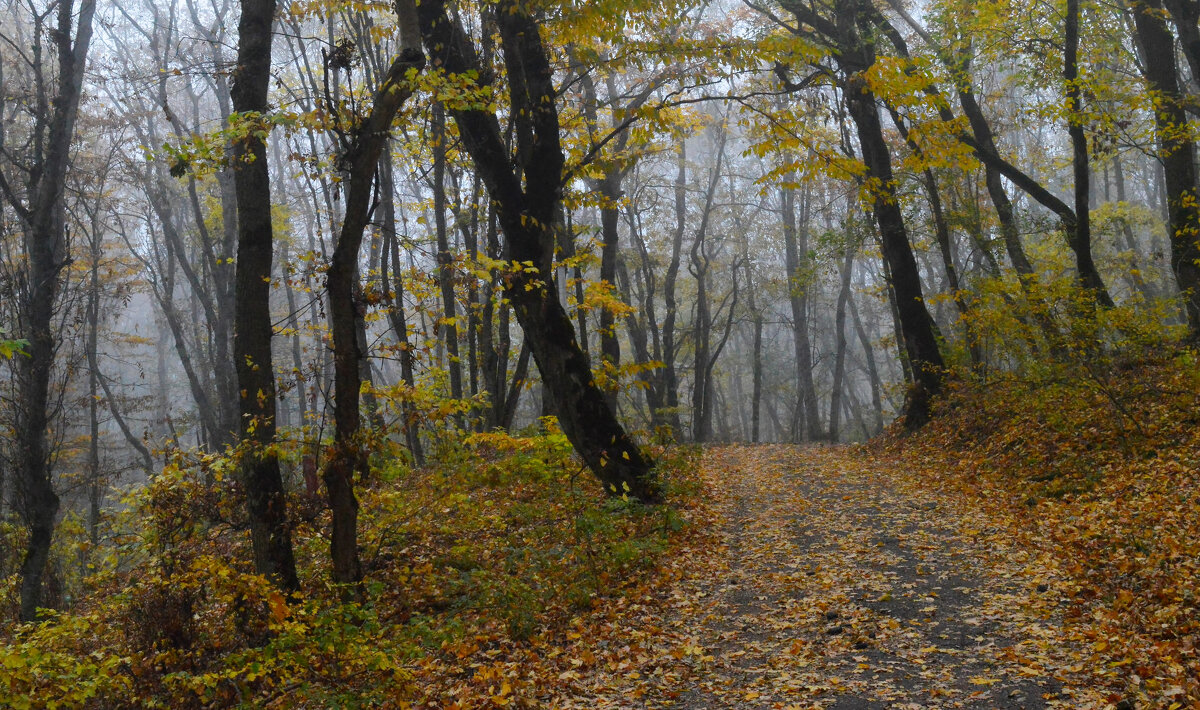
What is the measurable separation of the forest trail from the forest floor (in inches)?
0.4

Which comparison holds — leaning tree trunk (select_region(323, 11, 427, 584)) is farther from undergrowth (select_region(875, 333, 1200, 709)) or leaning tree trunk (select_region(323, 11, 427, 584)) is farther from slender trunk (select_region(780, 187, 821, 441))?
slender trunk (select_region(780, 187, 821, 441))

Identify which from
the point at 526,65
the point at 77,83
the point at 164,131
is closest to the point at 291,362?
the point at 164,131

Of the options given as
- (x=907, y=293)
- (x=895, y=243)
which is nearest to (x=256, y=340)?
(x=907, y=293)

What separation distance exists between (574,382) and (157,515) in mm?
4061

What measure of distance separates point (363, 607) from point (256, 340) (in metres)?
2.22

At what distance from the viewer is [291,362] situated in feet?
115

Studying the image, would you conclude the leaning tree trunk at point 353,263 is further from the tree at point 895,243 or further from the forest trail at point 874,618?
the tree at point 895,243

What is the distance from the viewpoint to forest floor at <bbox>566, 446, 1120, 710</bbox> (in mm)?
3992

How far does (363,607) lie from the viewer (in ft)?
19.2

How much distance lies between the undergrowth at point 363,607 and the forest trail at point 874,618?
0.89 m

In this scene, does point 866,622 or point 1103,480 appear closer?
point 866,622

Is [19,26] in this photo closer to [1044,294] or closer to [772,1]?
[772,1]

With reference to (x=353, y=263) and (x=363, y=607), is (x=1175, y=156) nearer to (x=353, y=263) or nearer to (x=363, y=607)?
(x=353, y=263)

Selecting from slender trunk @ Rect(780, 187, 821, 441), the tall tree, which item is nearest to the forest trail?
the tall tree
